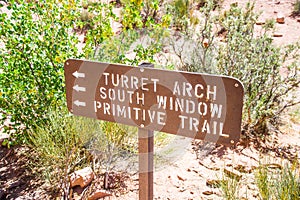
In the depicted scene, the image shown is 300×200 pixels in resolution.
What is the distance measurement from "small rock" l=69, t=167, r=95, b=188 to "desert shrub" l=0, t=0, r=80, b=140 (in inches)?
25.2

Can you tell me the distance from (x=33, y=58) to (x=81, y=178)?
115cm

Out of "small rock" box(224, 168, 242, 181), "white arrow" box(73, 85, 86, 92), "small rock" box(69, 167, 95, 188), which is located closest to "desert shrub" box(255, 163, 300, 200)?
Result: "small rock" box(224, 168, 242, 181)

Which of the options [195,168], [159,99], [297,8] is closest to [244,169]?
[195,168]

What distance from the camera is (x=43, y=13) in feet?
10.9

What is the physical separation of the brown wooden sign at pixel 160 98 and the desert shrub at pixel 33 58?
1224mm

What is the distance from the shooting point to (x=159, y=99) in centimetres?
181

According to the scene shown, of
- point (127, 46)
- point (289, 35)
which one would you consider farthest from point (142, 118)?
point (289, 35)

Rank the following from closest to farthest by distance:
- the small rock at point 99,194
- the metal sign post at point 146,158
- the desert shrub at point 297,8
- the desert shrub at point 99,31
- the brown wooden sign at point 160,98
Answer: the brown wooden sign at point 160,98 → the metal sign post at point 146,158 → the small rock at point 99,194 → the desert shrub at point 99,31 → the desert shrub at point 297,8

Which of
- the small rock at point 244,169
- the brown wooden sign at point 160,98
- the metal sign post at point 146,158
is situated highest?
the brown wooden sign at point 160,98

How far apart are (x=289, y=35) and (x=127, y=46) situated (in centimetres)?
558

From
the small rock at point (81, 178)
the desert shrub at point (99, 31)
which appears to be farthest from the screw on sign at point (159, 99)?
the desert shrub at point (99, 31)

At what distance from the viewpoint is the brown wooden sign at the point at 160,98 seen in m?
1.68

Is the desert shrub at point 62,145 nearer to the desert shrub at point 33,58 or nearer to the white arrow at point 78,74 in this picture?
the desert shrub at point 33,58

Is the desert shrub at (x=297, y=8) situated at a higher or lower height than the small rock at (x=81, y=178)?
higher
